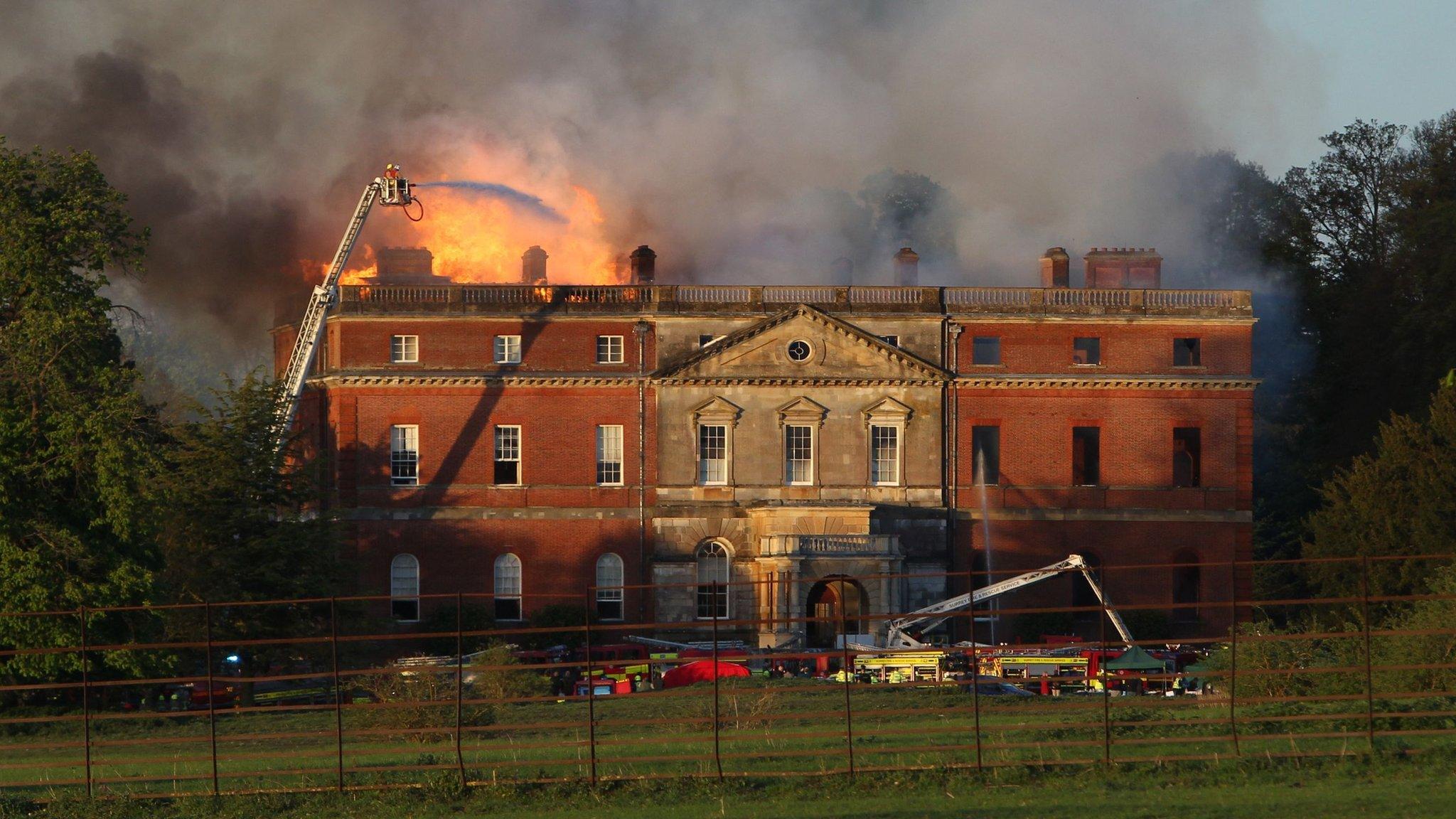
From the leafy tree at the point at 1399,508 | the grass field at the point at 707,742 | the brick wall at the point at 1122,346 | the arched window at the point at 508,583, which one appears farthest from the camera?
the brick wall at the point at 1122,346

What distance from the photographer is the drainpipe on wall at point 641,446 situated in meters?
54.1

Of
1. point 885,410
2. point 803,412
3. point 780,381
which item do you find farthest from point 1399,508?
point 780,381

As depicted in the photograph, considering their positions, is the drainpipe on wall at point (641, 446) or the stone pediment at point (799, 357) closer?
the stone pediment at point (799, 357)

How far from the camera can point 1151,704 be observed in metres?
28.2

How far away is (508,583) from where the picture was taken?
54.1 meters

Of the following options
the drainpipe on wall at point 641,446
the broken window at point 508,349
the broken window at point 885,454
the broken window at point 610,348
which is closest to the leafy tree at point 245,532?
the broken window at point 508,349

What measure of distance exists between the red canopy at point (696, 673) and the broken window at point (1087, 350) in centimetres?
1691

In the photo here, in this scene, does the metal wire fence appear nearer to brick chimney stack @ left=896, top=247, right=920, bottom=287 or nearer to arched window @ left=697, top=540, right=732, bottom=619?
arched window @ left=697, top=540, right=732, bottom=619

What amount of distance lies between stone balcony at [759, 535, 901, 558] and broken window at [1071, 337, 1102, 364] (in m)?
8.02

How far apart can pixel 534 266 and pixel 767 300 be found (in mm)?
9308

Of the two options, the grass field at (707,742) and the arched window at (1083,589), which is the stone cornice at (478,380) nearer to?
the arched window at (1083,589)

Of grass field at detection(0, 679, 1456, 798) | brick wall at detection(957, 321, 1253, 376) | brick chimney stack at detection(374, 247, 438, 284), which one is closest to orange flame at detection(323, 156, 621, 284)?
brick chimney stack at detection(374, 247, 438, 284)

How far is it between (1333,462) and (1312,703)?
35.9m

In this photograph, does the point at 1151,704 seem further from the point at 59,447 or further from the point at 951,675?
the point at 59,447
